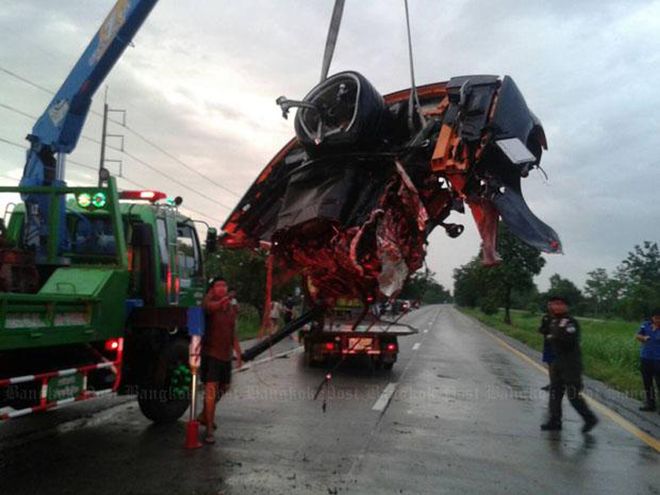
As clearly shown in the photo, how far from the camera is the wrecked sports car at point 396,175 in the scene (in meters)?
4.45

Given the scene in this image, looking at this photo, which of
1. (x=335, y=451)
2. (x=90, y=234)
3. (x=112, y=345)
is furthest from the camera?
(x=90, y=234)

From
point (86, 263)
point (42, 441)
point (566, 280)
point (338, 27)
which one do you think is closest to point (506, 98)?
point (338, 27)

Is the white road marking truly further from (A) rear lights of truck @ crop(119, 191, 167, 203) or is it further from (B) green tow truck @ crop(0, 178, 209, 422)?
(A) rear lights of truck @ crop(119, 191, 167, 203)

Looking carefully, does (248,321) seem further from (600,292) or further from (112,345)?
Result: (600,292)

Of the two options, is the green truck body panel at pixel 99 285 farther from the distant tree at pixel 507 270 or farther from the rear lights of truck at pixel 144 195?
the distant tree at pixel 507 270

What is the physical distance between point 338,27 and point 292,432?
186 inches

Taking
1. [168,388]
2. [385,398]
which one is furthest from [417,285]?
[385,398]

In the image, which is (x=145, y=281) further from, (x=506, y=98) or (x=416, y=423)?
(x=506, y=98)

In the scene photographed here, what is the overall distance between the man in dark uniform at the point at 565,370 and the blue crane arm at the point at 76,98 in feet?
21.4

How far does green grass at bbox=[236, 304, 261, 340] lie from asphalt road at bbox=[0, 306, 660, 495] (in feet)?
45.0

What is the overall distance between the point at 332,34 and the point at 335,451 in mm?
4205

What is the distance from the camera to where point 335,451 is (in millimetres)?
6863

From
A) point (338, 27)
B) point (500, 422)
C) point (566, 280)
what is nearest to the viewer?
point (338, 27)

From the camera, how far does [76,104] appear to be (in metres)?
8.27
